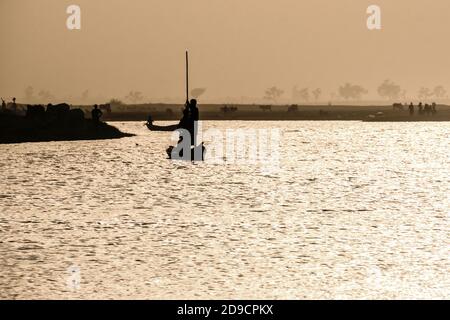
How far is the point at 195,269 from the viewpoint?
48.6 ft

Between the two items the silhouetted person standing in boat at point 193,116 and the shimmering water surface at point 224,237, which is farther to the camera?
the silhouetted person standing in boat at point 193,116

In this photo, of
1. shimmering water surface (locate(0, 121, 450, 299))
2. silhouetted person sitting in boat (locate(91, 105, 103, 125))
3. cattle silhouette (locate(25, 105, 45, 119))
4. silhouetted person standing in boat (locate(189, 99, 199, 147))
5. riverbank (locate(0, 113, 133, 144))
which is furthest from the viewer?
cattle silhouette (locate(25, 105, 45, 119))

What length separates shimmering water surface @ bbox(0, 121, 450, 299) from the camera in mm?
13383

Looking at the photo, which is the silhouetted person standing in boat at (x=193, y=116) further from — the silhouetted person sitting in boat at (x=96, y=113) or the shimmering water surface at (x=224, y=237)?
the silhouetted person sitting in boat at (x=96, y=113)

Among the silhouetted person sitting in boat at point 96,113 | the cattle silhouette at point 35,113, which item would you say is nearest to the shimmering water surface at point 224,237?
the silhouetted person sitting in boat at point 96,113

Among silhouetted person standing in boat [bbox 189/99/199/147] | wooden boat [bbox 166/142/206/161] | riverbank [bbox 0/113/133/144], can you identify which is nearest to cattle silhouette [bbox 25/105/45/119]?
riverbank [bbox 0/113/133/144]

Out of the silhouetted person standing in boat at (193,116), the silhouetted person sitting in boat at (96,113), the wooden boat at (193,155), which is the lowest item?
the wooden boat at (193,155)

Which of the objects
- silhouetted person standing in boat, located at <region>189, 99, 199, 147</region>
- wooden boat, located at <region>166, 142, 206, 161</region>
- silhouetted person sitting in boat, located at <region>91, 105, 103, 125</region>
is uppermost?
silhouetted person standing in boat, located at <region>189, 99, 199, 147</region>

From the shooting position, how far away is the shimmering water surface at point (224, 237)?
13383 millimetres

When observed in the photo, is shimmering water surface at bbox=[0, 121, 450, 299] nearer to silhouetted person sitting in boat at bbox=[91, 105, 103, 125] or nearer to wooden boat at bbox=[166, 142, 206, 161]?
wooden boat at bbox=[166, 142, 206, 161]

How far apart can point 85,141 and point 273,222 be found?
75308 millimetres

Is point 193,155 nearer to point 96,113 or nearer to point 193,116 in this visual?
point 193,116
